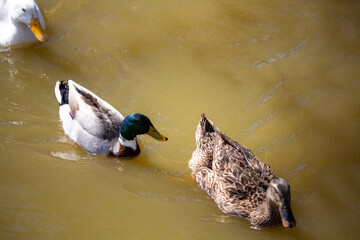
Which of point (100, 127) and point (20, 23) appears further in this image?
point (20, 23)

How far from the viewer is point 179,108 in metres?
5.06

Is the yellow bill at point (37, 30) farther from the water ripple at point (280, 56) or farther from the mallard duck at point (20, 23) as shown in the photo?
the water ripple at point (280, 56)

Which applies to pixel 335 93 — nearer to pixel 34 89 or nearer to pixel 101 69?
pixel 101 69

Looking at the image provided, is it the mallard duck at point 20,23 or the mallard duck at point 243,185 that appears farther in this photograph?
the mallard duck at point 20,23

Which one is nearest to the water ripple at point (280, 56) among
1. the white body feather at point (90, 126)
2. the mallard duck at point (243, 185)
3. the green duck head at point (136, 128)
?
the mallard duck at point (243, 185)

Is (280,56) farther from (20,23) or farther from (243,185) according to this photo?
(20,23)

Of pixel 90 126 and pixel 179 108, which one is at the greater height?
pixel 90 126

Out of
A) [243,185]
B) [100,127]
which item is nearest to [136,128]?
[100,127]

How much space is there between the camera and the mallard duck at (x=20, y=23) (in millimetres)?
5477

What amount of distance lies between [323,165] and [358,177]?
1.20 feet

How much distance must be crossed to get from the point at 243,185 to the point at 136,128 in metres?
1.27

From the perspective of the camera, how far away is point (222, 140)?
4.18 m

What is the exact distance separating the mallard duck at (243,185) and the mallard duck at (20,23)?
2.94m

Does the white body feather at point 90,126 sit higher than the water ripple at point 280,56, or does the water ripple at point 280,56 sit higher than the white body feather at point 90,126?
the water ripple at point 280,56
